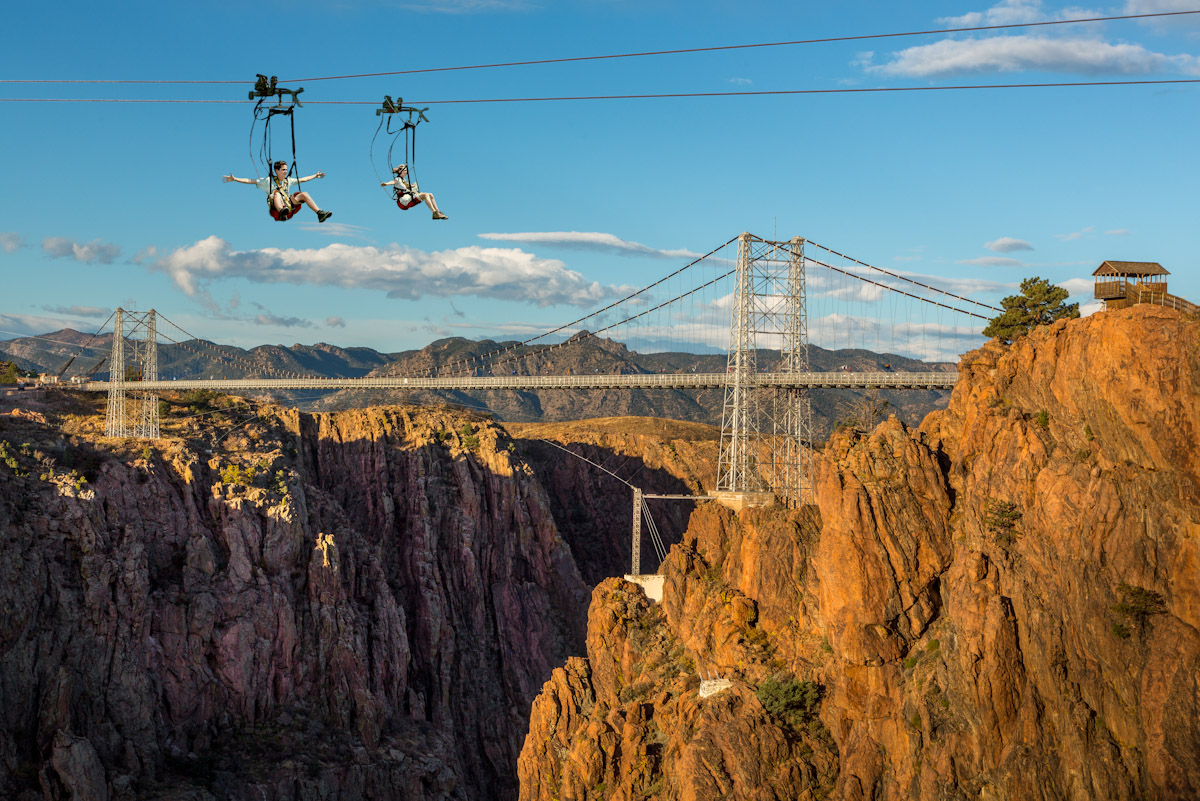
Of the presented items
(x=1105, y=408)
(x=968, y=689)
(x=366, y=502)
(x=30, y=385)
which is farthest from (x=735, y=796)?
(x=30, y=385)

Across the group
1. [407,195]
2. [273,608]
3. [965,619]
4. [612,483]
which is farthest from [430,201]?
[612,483]

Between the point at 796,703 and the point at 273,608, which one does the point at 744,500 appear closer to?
the point at 796,703

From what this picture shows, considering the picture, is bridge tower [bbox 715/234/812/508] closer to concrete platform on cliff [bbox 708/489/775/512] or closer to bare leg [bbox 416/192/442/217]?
concrete platform on cliff [bbox 708/489/775/512]

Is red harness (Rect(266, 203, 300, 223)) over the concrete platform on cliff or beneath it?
over

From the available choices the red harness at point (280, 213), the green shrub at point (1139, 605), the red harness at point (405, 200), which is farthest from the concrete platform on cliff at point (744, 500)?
the red harness at point (280, 213)

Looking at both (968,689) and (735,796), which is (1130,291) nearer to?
(968,689)

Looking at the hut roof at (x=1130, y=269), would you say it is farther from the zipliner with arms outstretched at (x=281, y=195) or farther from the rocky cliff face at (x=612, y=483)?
the rocky cliff face at (x=612, y=483)

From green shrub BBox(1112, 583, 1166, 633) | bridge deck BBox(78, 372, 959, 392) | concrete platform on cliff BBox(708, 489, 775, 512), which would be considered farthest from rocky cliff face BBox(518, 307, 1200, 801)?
bridge deck BBox(78, 372, 959, 392)
